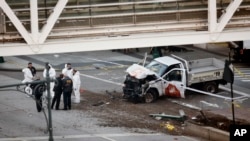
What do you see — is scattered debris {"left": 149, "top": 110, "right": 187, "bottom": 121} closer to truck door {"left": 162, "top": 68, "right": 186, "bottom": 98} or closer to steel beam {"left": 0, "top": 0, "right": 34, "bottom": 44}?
truck door {"left": 162, "top": 68, "right": 186, "bottom": 98}

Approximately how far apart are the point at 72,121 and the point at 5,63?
35.3 ft

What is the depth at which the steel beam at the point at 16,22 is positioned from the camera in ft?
41.0

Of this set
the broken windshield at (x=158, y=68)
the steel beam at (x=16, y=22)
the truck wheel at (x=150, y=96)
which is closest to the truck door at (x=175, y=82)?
the broken windshield at (x=158, y=68)

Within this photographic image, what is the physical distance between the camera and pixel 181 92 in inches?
848

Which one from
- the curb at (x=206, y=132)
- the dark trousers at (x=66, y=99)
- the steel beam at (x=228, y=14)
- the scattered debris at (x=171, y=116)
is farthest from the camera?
the dark trousers at (x=66, y=99)

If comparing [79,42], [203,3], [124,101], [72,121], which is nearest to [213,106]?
[124,101]

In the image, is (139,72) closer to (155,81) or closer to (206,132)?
(155,81)

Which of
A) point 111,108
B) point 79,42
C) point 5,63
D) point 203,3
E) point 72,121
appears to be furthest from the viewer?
point 5,63

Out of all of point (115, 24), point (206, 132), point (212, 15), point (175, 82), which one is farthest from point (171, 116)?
point (212, 15)

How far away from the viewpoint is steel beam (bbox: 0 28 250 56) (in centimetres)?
1309

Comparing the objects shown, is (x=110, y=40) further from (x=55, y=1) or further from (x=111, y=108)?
(x=111, y=108)

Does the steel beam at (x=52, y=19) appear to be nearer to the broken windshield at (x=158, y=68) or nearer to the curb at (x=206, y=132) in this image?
the curb at (x=206, y=132)

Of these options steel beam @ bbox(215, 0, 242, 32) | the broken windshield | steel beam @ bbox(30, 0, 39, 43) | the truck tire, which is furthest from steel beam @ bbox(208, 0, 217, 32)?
the truck tire

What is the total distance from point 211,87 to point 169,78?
5.86 ft
